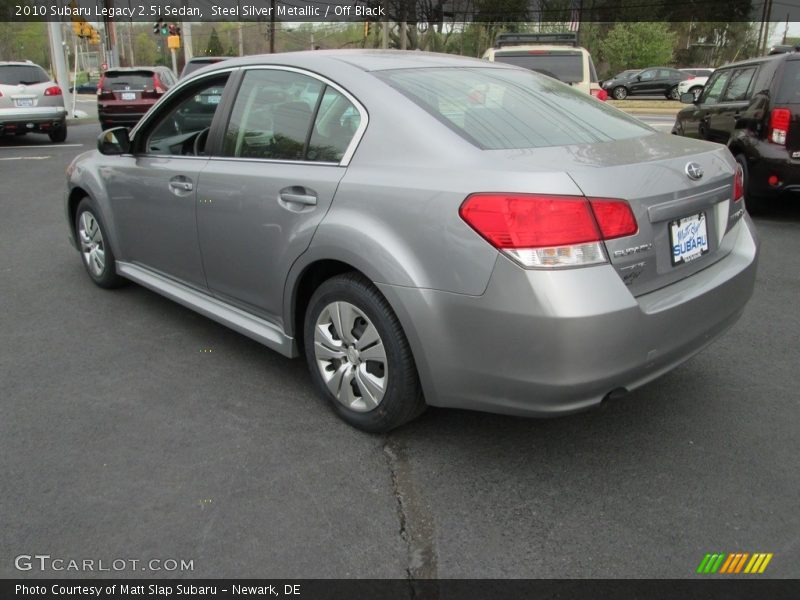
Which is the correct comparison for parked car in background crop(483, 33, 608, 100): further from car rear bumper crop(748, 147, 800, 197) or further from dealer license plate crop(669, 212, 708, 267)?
dealer license plate crop(669, 212, 708, 267)

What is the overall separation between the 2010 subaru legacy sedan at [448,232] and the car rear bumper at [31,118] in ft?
40.6

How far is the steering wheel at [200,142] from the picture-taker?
396 centimetres

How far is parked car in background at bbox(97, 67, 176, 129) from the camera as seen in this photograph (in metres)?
16.9

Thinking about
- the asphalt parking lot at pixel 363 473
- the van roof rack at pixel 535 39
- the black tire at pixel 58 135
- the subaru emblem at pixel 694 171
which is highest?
the van roof rack at pixel 535 39

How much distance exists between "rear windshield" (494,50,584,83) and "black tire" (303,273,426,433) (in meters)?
8.38

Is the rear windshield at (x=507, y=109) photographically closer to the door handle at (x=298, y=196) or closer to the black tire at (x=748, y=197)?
the door handle at (x=298, y=196)

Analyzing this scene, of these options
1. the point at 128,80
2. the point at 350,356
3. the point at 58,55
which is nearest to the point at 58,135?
the point at 128,80

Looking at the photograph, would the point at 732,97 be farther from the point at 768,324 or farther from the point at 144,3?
the point at 144,3

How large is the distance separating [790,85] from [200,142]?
557 centimetres

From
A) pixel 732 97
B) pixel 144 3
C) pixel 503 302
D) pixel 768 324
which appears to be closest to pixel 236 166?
pixel 503 302

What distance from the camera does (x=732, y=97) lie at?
25.5ft

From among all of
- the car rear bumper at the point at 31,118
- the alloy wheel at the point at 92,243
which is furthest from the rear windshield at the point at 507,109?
the car rear bumper at the point at 31,118

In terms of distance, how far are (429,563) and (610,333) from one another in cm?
99

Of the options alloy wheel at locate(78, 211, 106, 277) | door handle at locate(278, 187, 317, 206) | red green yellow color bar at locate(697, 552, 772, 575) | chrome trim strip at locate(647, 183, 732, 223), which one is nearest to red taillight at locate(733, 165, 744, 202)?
chrome trim strip at locate(647, 183, 732, 223)
